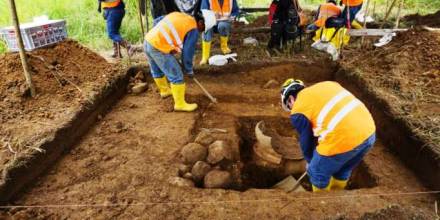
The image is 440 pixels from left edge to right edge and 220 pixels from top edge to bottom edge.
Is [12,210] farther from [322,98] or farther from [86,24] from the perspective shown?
[86,24]

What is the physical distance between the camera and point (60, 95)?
4.52m

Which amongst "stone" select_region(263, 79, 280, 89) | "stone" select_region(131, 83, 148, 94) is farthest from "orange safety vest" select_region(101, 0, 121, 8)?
"stone" select_region(263, 79, 280, 89)

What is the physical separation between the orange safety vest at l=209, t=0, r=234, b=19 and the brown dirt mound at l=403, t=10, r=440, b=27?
4.78m

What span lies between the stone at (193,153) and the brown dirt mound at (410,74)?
7.36 feet

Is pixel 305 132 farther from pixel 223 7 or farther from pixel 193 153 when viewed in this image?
pixel 223 7

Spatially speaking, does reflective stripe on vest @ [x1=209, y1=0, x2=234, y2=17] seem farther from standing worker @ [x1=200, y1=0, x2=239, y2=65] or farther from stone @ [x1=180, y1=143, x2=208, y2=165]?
stone @ [x1=180, y1=143, x2=208, y2=165]

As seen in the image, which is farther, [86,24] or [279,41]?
[86,24]

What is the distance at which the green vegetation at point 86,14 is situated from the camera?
24.6 ft

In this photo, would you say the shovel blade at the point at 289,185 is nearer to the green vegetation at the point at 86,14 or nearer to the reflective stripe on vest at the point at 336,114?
the reflective stripe on vest at the point at 336,114

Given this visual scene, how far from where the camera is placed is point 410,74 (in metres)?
4.73

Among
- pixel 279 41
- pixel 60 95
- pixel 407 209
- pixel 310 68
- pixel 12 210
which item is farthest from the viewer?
pixel 279 41

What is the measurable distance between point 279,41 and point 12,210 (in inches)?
196

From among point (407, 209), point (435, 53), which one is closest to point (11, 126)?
point (407, 209)

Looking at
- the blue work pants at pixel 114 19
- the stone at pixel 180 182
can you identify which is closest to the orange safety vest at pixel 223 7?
the blue work pants at pixel 114 19
